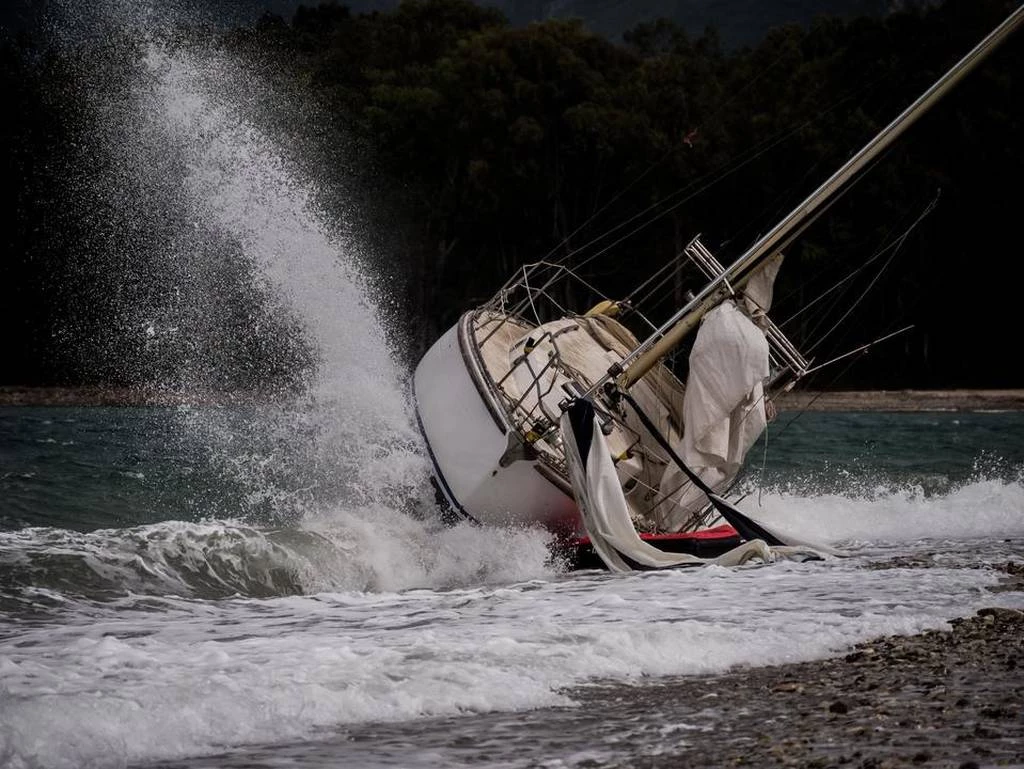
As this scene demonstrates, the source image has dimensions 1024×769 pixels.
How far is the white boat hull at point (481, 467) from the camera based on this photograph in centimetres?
1478

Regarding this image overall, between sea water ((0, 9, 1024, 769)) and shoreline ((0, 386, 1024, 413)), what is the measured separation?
58.4 feet

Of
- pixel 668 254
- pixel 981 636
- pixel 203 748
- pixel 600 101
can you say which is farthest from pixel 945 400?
pixel 203 748

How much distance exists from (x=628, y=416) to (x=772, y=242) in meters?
2.72

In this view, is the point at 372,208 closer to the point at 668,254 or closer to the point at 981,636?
the point at 668,254

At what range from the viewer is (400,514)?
1642 centimetres

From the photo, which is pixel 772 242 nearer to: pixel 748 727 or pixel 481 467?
pixel 481 467

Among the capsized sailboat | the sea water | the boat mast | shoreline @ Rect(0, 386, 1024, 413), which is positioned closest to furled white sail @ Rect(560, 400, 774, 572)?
the capsized sailboat

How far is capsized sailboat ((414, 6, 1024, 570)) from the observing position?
1454cm

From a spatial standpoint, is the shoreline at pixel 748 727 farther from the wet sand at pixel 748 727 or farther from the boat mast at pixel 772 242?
the boat mast at pixel 772 242

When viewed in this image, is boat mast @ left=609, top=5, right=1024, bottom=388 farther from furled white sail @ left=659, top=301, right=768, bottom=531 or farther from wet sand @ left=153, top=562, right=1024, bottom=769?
wet sand @ left=153, top=562, right=1024, bottom=769

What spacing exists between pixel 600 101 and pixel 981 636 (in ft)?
153

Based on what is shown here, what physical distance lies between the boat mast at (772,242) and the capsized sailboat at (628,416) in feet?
0.07

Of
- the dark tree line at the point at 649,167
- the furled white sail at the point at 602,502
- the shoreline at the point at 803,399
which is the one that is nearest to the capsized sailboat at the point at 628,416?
the furled white sail at the point at 602,502

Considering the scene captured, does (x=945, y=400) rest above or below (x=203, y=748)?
below
